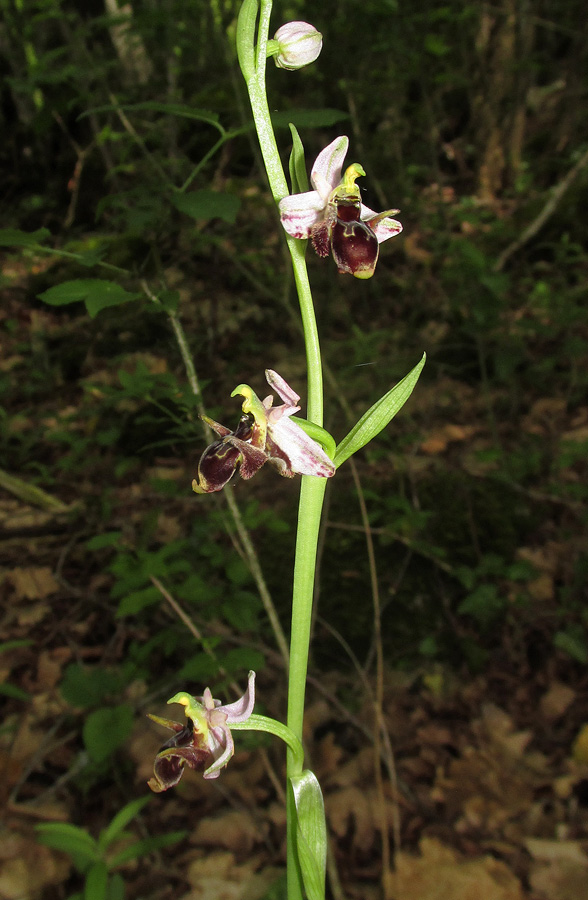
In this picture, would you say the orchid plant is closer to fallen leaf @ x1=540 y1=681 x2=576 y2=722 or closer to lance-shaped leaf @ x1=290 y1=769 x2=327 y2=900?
lance-shaped leaf @ x1=290 y1=769 x2=327 y2=900

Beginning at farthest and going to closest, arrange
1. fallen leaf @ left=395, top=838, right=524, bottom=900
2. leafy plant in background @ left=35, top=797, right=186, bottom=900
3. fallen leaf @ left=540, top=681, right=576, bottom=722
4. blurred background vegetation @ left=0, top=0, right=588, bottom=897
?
1. fallen leaf @ left=540, top=681, right=576, bottom=722
2. blurred background vegetation @ left=0, top=0, right=588, bottom=897
3. fallen leaf @ left=395, top=838, right=524, bottom=900
4. leafy plant in background @ left=35, top=797, right=186, bottom=900

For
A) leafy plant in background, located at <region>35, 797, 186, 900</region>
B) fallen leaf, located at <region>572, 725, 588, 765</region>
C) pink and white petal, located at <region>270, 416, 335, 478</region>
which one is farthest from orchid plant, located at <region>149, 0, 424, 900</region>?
fallen leaf, located at <region>572, 725, 588, 765</region>

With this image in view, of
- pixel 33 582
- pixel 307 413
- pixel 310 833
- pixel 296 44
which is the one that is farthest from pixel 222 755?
pixel 33 582

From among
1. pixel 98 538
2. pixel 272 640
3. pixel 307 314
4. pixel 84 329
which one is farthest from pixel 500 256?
pixel 307 314

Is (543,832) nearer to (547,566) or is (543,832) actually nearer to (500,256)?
(547,566)

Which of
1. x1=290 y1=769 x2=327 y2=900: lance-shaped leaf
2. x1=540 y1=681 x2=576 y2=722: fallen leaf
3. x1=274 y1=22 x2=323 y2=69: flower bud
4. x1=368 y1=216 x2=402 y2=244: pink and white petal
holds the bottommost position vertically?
x1=540 y1=681 x2=576 y2=722: fallen leaf

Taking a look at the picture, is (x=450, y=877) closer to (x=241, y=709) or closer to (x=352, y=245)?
(x=241, y=709)

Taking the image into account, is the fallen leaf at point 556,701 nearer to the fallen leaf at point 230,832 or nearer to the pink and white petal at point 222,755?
the fallen leaf at point 230,832
